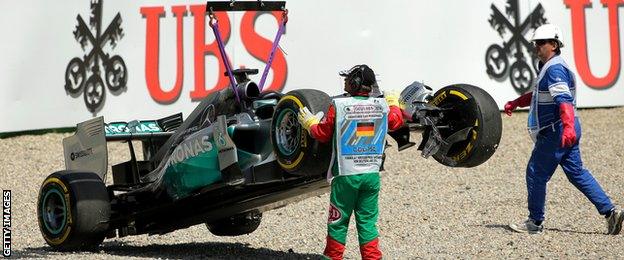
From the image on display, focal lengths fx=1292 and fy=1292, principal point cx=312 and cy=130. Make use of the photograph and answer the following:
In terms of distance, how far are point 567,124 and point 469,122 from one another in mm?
1743

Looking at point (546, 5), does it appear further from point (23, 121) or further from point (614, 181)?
point (23, 121)

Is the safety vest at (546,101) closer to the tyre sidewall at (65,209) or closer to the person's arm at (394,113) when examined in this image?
the person's arm at (394,113)

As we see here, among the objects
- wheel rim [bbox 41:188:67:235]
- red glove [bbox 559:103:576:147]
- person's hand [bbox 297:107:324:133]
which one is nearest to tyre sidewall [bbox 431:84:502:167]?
person's hand [bbox 297:107:324:133]

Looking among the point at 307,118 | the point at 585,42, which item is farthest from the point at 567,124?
the point at 585,42

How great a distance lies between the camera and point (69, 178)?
33.6 ft

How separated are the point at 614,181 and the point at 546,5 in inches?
138

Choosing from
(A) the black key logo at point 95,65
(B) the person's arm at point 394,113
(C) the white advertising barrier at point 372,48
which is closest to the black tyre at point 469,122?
(B) the person's arm at point 394,113

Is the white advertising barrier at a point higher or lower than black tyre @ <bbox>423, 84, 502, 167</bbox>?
higher

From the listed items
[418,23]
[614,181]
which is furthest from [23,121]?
[614,181]

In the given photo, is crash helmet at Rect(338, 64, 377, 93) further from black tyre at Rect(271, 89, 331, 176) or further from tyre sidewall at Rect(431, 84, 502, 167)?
tyre sidewall at Rect(431, 84, 502, 167)

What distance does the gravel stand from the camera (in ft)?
34.2

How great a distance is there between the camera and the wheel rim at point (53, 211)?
1036 centimetres

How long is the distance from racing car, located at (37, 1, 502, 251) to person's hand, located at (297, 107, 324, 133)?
0.28 ft

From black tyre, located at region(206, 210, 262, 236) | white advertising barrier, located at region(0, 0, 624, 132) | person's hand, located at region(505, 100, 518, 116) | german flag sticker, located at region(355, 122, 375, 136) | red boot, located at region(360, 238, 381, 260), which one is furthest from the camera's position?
white advertising barrier, located at region(0, 0, 624, 132)
